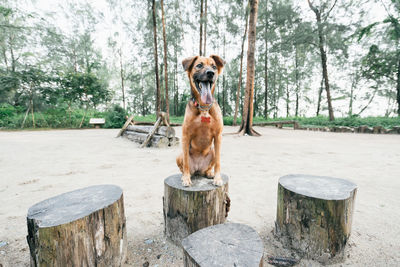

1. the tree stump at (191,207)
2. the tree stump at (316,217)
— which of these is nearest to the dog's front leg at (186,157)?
the tree stump at (191,207)

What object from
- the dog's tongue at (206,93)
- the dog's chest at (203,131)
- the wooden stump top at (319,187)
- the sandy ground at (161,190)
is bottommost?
the sandy ground at (161,190)

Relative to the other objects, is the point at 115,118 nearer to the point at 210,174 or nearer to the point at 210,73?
the point at 210,174

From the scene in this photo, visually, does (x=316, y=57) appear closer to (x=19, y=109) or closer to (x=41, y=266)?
(x=41, y=266)

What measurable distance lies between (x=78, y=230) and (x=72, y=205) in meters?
0.24

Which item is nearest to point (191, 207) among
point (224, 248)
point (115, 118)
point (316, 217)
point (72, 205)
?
point (224, 248)

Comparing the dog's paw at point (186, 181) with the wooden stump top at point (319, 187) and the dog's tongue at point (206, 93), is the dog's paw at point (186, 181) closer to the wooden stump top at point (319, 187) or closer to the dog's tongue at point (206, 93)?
the dog's tongue at point (206, 93)

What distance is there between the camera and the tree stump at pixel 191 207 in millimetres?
1579

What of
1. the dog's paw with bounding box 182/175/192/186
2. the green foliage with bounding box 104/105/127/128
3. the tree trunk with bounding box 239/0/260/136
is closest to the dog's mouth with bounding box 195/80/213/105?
the dog's paw with bounding box 182/175/192/186

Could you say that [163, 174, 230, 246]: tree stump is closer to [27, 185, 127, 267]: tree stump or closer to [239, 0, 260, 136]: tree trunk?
[27, 185, 127, 267]: tree stump

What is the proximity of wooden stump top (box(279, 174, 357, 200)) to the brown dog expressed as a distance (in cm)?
66

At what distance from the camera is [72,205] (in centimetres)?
128

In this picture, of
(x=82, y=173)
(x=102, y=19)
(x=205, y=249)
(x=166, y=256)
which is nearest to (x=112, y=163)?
(x=82, y=173)

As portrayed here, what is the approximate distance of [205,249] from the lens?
0.98m

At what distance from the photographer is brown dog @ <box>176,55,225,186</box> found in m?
1.63
